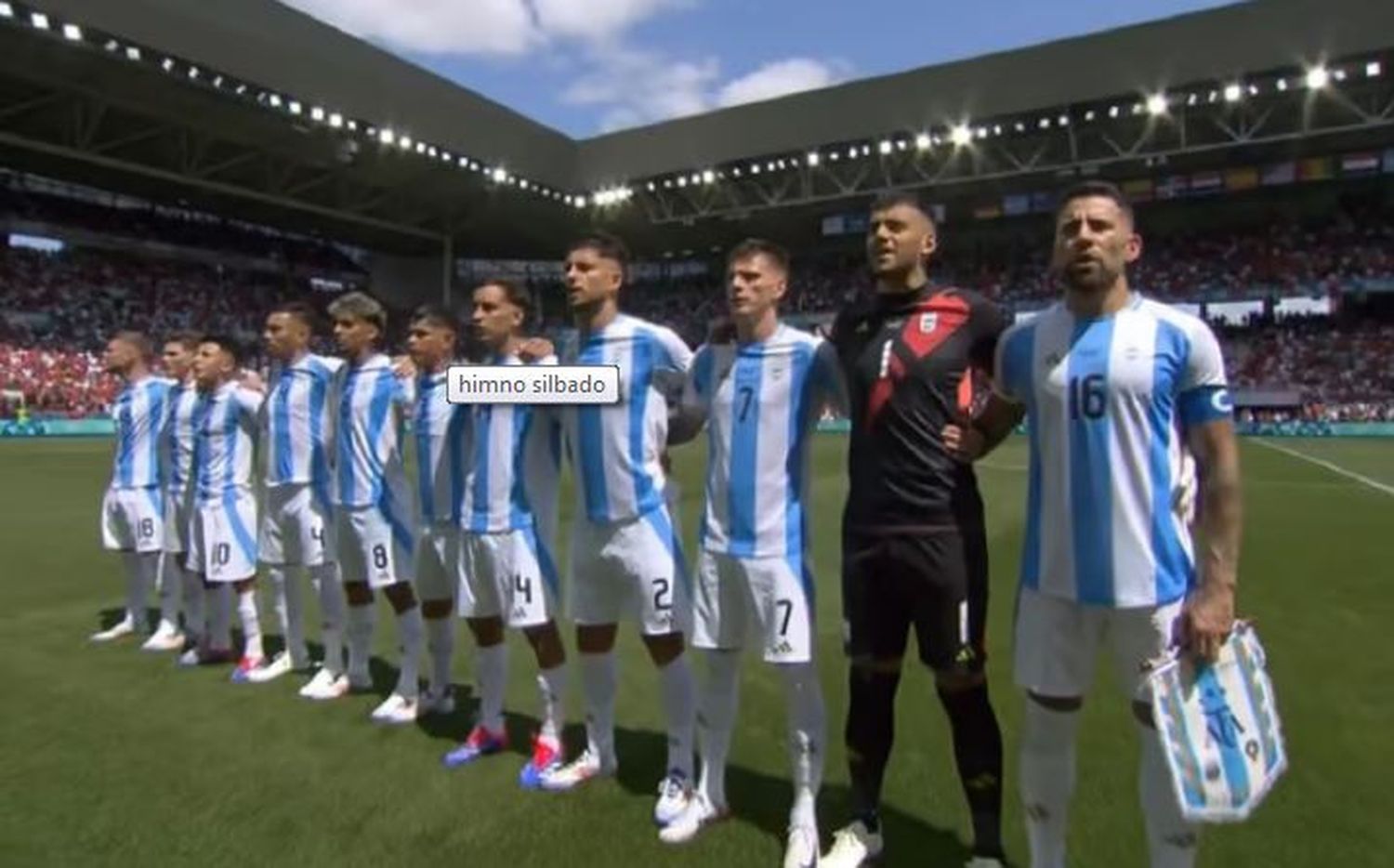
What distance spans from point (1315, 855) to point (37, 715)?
5.88m

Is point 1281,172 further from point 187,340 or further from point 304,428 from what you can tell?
point 304,428

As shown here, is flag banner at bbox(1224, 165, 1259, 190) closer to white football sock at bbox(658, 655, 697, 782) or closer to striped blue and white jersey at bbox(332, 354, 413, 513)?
striped blue and white jersey at bbox(332, 354, 413, 513)

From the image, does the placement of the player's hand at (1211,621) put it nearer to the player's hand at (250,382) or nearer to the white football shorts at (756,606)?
the white football shorts at (756,606)

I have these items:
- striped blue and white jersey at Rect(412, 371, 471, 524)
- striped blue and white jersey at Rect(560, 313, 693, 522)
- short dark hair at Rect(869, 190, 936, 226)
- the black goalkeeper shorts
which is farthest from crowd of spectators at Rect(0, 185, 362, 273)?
the black goalkeeper shorts

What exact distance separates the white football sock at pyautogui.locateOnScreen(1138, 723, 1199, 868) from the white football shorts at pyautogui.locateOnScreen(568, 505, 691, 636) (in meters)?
1.87

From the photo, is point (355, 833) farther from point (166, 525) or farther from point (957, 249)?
point (957, 249)

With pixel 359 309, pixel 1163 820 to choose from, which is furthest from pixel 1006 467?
pixel 1163 820

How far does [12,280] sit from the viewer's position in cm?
3497

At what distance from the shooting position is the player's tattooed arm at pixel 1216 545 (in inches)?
107

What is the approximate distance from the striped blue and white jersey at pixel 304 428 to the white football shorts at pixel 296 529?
61 mm

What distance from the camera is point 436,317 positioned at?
5137mm

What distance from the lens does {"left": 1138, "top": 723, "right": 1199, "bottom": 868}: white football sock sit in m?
2.83

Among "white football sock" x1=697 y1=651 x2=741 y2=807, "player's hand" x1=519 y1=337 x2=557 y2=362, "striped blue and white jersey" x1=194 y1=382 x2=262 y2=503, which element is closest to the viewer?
"white football sock" x1=697 y1=651 x2=741 y2=807

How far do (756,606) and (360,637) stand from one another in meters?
2.97
